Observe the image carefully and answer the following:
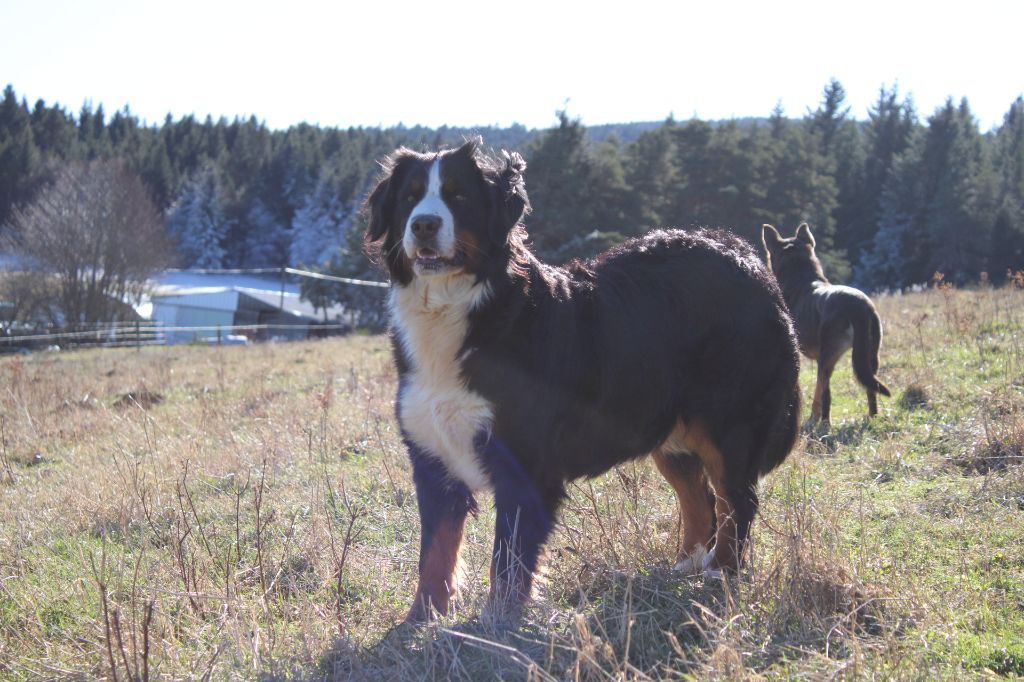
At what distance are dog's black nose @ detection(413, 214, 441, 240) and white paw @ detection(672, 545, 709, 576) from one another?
74.4 inches

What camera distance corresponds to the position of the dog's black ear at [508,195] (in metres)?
3.95

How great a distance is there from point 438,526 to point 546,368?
2.87ft

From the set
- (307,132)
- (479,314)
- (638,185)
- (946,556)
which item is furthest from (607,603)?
(307,132)

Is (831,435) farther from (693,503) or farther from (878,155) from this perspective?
(878,155)

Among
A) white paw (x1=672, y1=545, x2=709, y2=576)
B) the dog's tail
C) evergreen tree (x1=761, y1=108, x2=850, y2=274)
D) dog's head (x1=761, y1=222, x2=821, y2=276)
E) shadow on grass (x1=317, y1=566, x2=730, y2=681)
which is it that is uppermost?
Result: evergreen tree (x1=761, y1=108, x2=850, y2=274)

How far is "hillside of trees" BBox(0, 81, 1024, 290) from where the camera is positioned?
35.7 meters

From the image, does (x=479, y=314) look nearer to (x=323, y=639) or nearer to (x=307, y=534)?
(x=323, y=639)

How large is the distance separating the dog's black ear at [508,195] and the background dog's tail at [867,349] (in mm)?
4545

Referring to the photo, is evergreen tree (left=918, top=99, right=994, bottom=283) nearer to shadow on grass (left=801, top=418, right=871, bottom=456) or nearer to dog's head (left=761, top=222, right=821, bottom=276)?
dog's head (left=761, top=222, right=821, bottom=276)

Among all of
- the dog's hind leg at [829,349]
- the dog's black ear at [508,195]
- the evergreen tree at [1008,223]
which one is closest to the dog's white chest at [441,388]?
the dog's black ear at [508,195]

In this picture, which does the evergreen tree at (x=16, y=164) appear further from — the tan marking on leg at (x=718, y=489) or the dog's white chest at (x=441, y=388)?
the tan marking on leg at (x=718, y=489)

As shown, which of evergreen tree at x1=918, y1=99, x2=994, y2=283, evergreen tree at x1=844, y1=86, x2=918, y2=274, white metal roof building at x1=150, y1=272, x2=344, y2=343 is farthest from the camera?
evergreen tree at x1=844, y1=86, x2=918, y2=274

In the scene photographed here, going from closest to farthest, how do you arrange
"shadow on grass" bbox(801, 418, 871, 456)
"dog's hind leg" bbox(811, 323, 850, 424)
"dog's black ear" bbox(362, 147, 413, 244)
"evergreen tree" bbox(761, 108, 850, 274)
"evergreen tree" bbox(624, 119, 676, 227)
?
"dog's black ear" bbox(362, 147, 413, 244), "shadow on grass" bbox(801, 418, 871, 456), "dog's hind leg" bbox(811, 323, 850, 424), "evergreen tree" bbox(624, 119, 676, 227), "evergreen tree" bbox(761, 108, 850, 274)

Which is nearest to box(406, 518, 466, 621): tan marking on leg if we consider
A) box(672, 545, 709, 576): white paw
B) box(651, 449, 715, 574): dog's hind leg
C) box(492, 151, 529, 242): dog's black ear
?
box(672, 545, 709, 576): white paw
